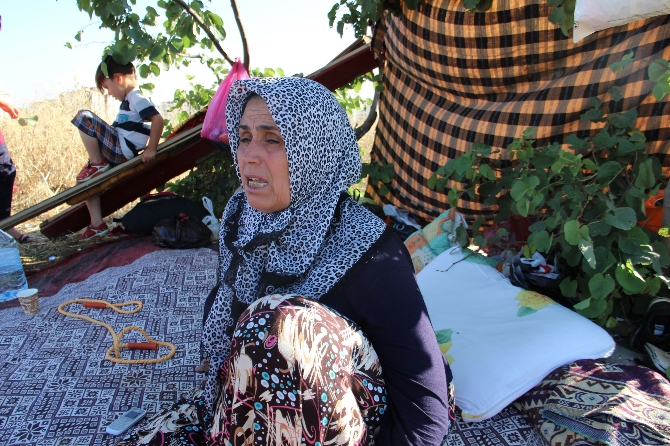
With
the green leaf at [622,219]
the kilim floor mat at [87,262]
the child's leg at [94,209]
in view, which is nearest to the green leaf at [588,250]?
the green leaf at [622,219]

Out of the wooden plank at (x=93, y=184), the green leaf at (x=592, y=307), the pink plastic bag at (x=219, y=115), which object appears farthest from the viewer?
the wooden plank at (x=93, y=184)

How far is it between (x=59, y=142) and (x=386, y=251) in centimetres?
688

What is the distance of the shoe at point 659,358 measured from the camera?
1941 mm

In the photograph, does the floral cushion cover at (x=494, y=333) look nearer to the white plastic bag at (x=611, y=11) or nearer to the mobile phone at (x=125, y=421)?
the white plastic bag at (x=611, y=11)

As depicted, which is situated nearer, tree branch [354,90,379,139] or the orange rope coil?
the orange rope coil

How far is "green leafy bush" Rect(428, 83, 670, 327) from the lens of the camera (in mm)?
1995

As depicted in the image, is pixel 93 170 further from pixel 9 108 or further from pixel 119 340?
pixel 119 340

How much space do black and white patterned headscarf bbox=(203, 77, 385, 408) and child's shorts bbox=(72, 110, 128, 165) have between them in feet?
10.5

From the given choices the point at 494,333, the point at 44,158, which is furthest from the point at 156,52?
the point at 44,158

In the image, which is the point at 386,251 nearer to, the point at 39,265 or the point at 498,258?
the point at 498,258

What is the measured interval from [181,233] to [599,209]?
3.01 metres

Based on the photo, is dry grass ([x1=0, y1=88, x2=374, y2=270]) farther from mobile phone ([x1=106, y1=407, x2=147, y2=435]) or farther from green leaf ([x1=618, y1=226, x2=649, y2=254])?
green leaf ([x1=618, y1=226, x2=649, y2=254])

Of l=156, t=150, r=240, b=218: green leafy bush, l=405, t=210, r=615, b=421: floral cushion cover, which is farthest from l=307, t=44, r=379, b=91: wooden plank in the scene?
l=405, t=210, r=615, b=421: floral cushion cover

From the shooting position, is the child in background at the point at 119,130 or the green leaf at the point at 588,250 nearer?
the green leaf at the point at 588,250
